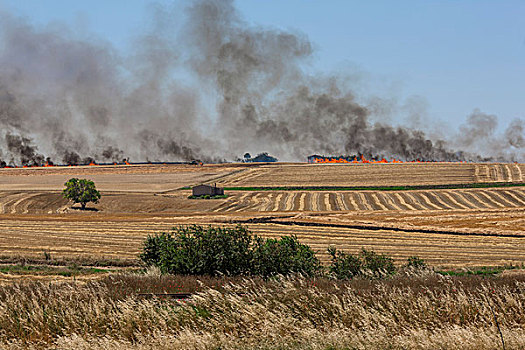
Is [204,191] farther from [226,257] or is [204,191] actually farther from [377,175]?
[226,257]

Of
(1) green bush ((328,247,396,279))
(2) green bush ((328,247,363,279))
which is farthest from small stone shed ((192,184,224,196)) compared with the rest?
(2) green bush ((328,247,363,279))

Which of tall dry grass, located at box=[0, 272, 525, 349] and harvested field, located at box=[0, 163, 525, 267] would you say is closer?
tall dry grass, located at box=[0, 272, 525, 349]

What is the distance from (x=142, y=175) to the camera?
15075 cm

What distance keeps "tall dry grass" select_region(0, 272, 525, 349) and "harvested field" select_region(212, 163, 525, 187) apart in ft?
336

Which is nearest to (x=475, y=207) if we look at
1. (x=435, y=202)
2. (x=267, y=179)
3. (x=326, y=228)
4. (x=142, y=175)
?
(x=435, y=202)

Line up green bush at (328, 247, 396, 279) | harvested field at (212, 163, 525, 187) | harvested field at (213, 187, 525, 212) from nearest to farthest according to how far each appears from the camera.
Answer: green bush at (328, 247, 396, 279)
harvested field at (213, 187, 525, 212)
harvested field at (212, 163, 525, 187)

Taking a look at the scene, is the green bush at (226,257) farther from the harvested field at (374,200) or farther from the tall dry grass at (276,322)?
the harvested field at (374,200)

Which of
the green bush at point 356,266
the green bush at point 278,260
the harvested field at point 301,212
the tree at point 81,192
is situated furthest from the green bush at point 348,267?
the tree at point 81,192

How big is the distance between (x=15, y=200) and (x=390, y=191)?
75.1 meters

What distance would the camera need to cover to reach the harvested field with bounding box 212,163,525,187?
392 ft

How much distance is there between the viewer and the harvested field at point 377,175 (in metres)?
119

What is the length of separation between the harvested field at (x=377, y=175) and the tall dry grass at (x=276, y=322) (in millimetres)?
102399

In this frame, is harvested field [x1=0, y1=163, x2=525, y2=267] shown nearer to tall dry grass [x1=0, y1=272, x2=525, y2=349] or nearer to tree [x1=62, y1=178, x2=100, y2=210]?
tree [x1=62, y1=178, x2=100, y2=210]

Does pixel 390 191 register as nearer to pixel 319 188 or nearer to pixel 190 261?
pixel 319 188
